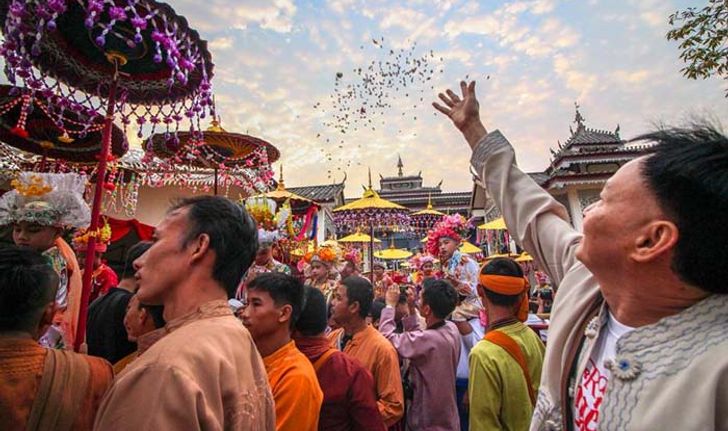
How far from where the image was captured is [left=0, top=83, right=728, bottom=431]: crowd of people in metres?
0.96

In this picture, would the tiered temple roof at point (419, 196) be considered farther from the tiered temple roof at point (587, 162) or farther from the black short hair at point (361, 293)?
the black short hair at point (361, 293)

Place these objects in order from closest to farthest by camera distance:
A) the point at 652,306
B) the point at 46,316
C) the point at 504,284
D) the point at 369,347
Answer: the point at 652,306 → the point at 46,316 → the point at 504,284 → the point at 369,347

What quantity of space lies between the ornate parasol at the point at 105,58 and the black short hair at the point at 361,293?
196 centimetres

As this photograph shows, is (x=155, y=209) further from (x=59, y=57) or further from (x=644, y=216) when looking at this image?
(x=644, y=216)

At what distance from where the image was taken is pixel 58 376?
1.52 meters

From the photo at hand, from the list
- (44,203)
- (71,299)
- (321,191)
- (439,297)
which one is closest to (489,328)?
(439,297)

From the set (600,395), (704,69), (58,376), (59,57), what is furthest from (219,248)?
(704,69)

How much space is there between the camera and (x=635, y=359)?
1.02 m

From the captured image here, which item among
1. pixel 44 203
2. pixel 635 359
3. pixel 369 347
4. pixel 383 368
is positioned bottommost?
pixel 383 368

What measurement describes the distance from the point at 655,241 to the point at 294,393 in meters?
1.67

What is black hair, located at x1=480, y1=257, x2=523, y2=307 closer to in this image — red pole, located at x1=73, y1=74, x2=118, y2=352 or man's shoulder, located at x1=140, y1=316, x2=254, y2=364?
man's shoulder, located at x1=140, y1=316, x2=254, y2=364

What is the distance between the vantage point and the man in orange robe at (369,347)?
2.91 metres

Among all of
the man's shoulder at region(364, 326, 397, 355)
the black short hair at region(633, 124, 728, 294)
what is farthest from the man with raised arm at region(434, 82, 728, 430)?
the man's shoulder at region(364, 326, 397, 355)

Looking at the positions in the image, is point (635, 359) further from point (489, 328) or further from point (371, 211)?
point (371, 211)
